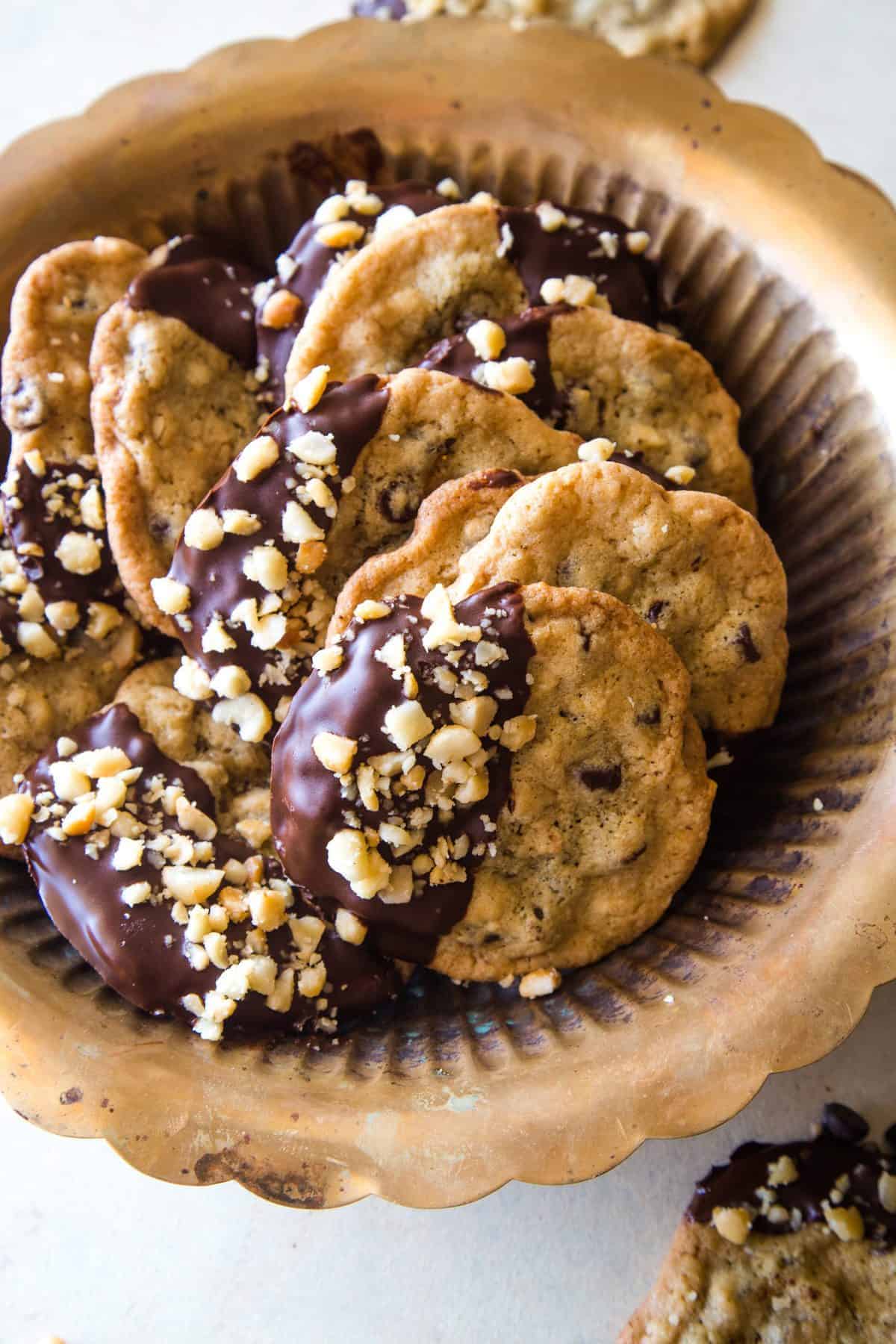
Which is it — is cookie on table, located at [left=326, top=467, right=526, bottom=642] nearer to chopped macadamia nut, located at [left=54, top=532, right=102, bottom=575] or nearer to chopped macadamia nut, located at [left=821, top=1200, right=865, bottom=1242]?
chopped macadamia nut, located at [left=54, top=532, right=102, bottom=575]

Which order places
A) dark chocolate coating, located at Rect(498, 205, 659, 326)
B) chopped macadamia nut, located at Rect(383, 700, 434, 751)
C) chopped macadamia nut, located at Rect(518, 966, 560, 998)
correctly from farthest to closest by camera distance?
dark chocolate coating, located at Rect(498, 205, 659, 326), chopped macadamia nut, located at Rect(518, 966, 560, 998), chopped macadamia nut, located at Rect(383, 700, 434, 751)

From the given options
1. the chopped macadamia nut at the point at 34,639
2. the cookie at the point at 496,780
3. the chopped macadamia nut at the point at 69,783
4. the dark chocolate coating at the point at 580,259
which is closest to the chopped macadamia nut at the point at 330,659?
the cookie at the point at 496,780

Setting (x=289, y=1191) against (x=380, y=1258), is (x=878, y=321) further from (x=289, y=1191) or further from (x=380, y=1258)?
(x=380, y=1258)

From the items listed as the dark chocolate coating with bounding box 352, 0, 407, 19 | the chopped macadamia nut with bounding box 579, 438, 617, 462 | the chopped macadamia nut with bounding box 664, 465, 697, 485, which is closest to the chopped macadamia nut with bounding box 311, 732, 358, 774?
the chopped macadamia nut with bounding box 579, 438, 617, 462

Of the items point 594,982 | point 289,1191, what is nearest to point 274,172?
point 594,982

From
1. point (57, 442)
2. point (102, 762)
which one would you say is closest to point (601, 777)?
point (102, 762)

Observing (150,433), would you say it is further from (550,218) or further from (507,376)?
(550,218)

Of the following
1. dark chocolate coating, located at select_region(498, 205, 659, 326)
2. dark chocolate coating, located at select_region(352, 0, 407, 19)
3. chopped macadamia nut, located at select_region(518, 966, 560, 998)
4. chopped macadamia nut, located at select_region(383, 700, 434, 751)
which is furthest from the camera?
dark chocolate coating, located at select_region(352, 0, 407, 19)
